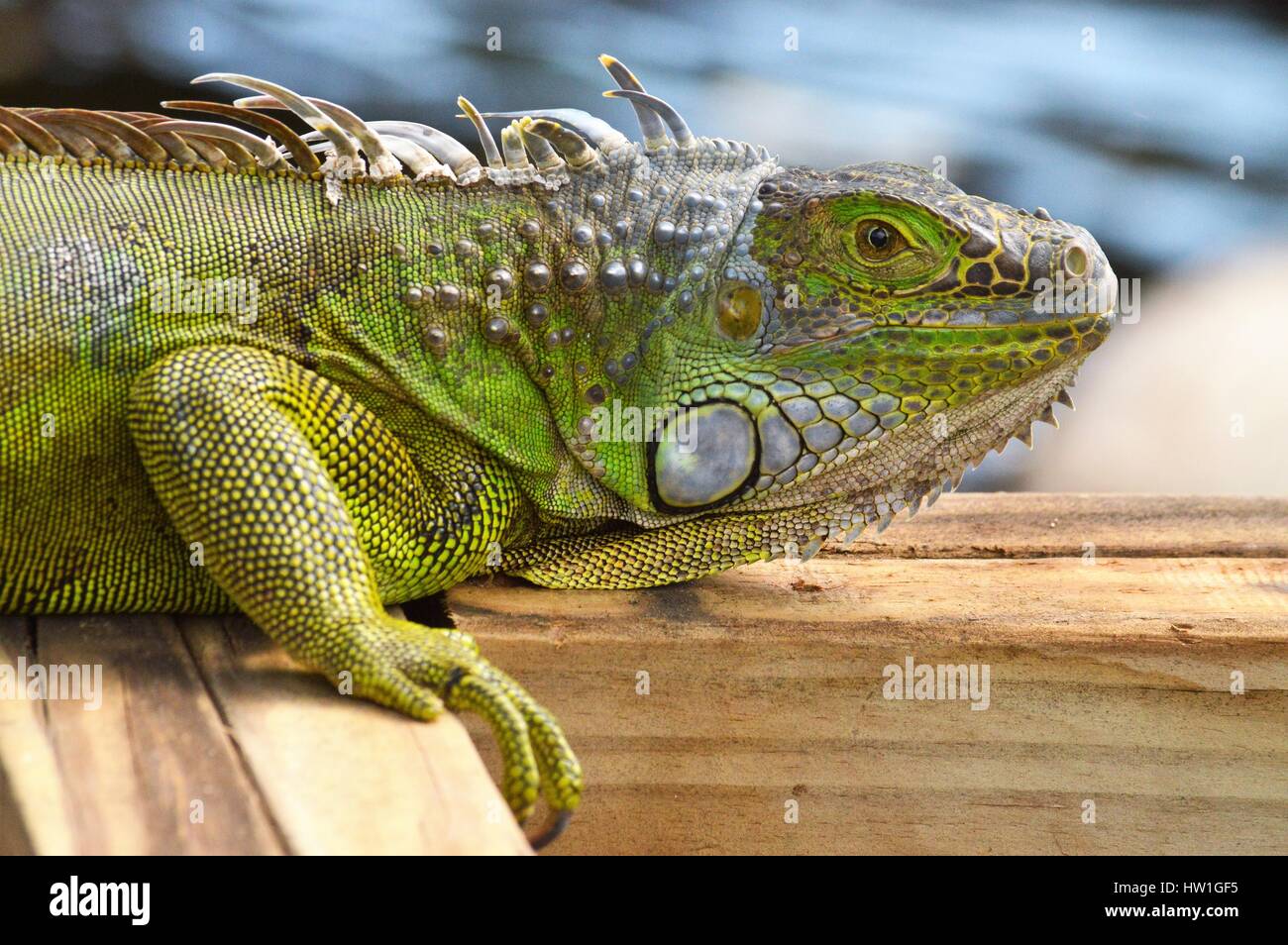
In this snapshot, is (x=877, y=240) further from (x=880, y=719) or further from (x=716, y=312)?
(x=880, y=719)

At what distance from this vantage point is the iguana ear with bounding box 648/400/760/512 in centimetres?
329

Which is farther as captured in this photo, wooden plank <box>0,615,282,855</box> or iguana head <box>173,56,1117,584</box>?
iguana head <box>173,56,1117,584</box>

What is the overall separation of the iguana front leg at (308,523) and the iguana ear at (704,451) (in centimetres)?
63

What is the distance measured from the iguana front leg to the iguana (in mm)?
17

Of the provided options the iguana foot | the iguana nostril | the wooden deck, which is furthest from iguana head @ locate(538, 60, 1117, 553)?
the iguana foot

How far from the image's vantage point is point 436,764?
8.27ft

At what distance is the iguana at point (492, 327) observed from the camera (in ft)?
10.2

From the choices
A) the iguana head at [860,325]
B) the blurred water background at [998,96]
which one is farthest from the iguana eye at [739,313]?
the blurred water background at [998,96]

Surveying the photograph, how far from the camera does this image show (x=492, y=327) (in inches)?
129

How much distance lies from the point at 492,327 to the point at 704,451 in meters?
0.58

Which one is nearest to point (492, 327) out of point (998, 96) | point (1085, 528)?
point (1085, 528)

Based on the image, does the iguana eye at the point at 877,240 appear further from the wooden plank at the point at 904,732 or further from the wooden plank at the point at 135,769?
the wooden plank at the point at 135,769

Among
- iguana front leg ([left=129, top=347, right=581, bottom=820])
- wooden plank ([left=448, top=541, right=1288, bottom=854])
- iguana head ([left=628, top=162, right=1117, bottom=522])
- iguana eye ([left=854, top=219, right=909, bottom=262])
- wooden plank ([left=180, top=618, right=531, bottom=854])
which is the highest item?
iguana eye ([left=854, top=219, right=909, bottom=262])

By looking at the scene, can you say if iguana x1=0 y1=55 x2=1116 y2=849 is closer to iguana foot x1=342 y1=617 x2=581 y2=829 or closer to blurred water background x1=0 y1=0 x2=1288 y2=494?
iguana foot x1=342 y1=617 x2=581 y2=829
